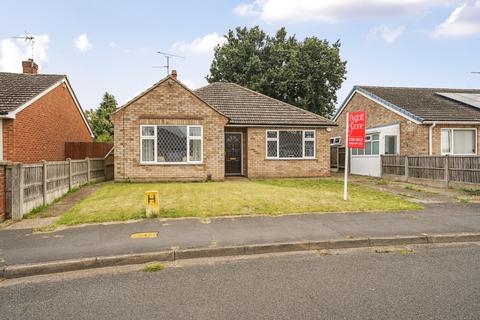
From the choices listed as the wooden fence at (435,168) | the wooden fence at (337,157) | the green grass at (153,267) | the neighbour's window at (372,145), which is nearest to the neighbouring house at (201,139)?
the wooden fence at (435,168)

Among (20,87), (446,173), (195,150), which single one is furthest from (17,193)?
(446,173)

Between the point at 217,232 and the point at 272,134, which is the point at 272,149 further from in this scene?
the point at 217,232

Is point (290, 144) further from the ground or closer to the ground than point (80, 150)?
further from the ground

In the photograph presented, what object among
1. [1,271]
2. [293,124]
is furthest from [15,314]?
[293,124]

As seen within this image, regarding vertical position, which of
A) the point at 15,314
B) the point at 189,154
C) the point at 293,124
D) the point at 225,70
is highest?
the point at 225,70

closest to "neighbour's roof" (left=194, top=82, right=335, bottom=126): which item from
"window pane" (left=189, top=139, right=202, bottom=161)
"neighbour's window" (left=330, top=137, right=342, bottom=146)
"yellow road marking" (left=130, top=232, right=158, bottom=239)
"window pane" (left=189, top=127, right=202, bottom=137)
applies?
"window pane" (left=189, top=127, right=202, bottom=137)

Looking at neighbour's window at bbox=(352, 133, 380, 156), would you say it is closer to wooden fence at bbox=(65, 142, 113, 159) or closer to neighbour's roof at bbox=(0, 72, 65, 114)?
wooden fence at bbox=(65, 142, 113, 159)

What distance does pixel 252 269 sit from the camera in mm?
4809

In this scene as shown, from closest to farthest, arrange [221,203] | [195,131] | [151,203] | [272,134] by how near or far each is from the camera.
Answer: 1. [151,203]
2. [221,203]
3. [195,131]
4. [272,134]

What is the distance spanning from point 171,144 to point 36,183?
22.3 ft

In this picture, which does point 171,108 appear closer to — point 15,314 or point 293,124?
point 293,124

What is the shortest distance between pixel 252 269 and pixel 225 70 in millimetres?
31637

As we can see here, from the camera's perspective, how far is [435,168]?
1391cm

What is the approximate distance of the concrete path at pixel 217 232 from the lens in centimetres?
541
